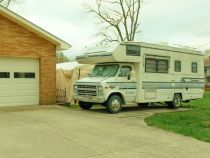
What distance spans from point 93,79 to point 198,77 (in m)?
6.95

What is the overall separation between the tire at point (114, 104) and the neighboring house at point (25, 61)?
4.50m

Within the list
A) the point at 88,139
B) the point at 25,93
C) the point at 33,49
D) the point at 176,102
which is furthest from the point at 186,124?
the point at 33,49

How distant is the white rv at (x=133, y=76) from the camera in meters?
15.2

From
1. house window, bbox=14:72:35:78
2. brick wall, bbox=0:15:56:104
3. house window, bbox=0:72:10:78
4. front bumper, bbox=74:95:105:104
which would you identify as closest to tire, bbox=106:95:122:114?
front bumper, bbox=74:95:105:104

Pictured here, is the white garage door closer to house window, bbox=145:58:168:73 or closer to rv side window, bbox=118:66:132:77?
rv side window, bbox=118:66:132:77

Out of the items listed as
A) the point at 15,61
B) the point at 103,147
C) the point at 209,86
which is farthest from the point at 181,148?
the point at 209,86

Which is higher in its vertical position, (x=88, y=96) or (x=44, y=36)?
(x=44, y=36)

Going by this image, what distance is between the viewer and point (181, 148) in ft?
29.1

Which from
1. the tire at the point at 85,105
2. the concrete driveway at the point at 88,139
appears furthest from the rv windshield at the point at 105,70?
the concrete driveway at the point at 88,139

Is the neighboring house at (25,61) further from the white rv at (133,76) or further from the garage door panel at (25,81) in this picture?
the white rv at (133,76)

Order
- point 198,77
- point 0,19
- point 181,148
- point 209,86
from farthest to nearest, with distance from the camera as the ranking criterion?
point 209,86 < point 198,77 < point 0,19 < point 181,148

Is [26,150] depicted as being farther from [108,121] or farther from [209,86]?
[209,86]

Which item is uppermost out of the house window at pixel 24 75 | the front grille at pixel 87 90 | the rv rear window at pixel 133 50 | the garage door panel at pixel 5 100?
the rv rear window at pixel 133 50

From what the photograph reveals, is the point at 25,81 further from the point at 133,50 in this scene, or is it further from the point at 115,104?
the point at 133,50
